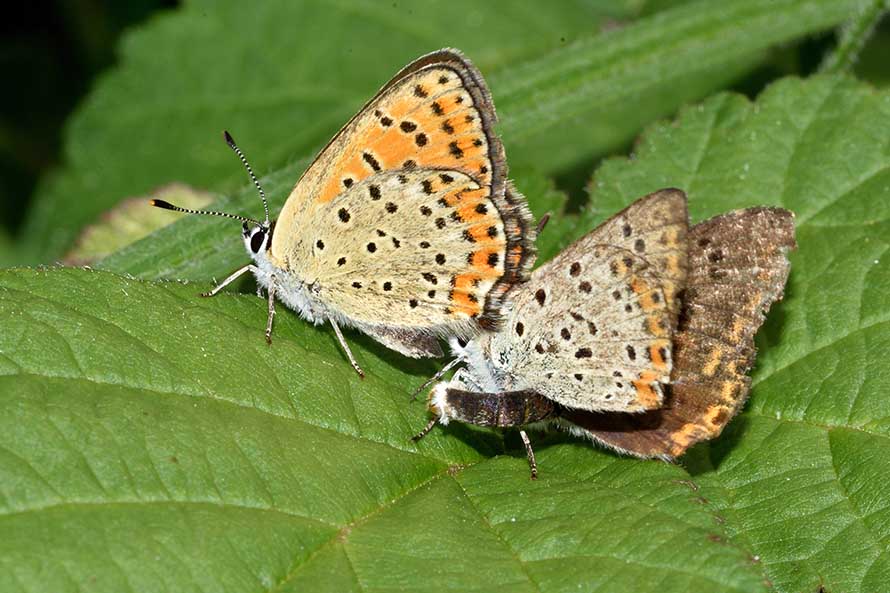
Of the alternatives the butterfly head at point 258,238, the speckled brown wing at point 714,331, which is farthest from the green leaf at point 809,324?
the butterfly head at point 258,238

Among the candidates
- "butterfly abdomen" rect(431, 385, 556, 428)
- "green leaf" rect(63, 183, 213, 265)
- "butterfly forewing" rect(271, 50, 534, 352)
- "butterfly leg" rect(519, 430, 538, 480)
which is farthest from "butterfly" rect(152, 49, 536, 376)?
"green leaf" rect(63, 183, 213, 265)

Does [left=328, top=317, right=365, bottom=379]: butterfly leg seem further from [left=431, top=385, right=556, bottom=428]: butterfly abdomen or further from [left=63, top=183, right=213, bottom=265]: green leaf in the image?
[left=63, top=183, right=213, bottom=265]: green leaf

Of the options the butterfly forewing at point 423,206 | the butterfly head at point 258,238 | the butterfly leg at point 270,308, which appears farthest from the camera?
the butterfly head at point 258,238

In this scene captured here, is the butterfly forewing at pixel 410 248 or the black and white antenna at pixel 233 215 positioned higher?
the black and white antenna at pixel 233 215

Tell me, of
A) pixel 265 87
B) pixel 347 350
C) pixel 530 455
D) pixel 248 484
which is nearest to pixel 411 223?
pixel 347 350

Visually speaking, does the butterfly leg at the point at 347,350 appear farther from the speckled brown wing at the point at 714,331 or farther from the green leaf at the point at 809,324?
the green leaf at the point at 809,324

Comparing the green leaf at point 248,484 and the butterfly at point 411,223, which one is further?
the butterfly at point 411,223

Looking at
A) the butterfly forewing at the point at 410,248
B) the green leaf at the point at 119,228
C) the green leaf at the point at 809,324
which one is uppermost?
the green leaf at the point at 119,228
